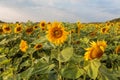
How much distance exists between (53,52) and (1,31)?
5.41 m

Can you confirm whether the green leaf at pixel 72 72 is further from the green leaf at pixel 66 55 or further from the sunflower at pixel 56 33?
the sunflower at pixel 56 33

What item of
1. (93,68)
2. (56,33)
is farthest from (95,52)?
(56,33)

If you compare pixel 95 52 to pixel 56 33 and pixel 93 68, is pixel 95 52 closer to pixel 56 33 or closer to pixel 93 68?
pixel 93 68

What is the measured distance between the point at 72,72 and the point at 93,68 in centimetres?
27

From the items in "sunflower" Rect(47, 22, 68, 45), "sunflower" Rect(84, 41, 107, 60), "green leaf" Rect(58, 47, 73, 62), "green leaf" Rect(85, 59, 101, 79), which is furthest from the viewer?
"sunflower" Rect(47, 22, 68, 45)

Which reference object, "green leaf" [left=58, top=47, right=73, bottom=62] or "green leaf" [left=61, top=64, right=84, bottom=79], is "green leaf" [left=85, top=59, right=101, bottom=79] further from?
"green leaf" [left=58, top=47, right=73, bottom=62]

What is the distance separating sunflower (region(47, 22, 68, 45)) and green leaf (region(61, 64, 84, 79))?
2.40 feet

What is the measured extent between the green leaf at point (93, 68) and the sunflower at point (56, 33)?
36.5 inches

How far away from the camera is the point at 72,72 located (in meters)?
3.00

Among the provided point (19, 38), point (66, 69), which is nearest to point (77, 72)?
point (66, 69)

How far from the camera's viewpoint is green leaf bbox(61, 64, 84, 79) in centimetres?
296

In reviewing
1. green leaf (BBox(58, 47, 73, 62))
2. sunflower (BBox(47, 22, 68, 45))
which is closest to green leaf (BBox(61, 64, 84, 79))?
green leaf (BBox(58, 47, 73, 62))

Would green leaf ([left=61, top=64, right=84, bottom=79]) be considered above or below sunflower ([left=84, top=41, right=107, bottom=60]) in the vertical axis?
below

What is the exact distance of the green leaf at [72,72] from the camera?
296 centimetres
